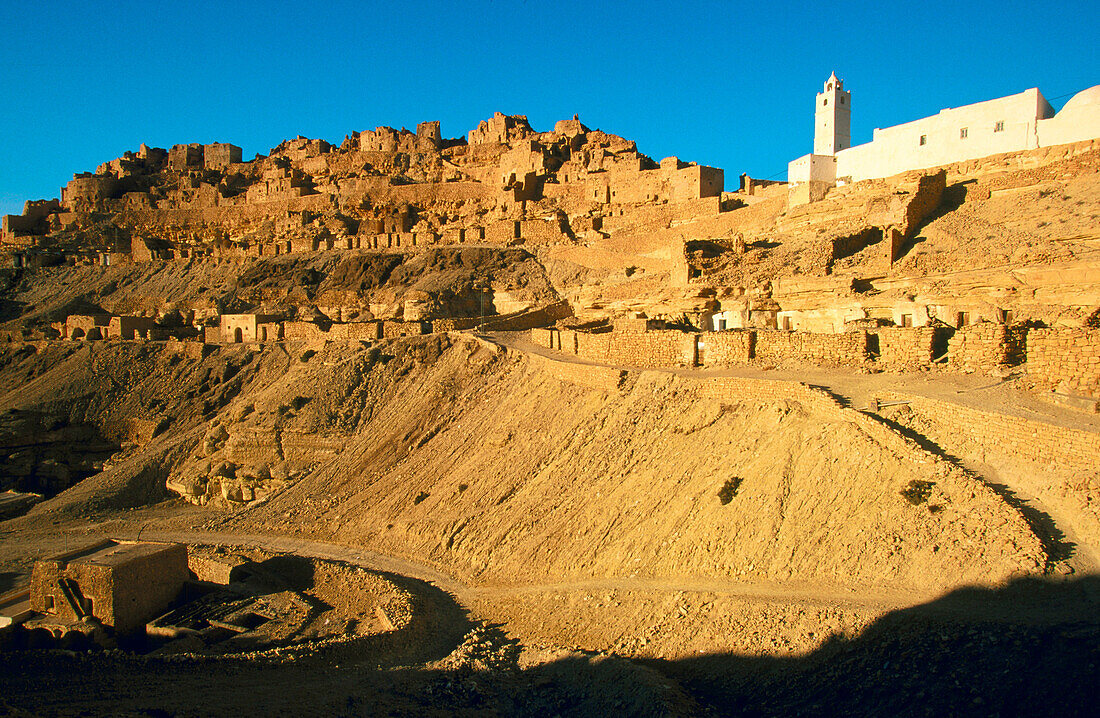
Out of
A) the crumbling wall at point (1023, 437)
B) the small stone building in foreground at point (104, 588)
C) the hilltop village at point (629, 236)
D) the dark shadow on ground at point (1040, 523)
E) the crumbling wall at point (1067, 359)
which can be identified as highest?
the hilltop village at point (629, 236)

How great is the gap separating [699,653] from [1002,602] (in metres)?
3.56

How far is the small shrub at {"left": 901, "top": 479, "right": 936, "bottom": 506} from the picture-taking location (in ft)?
32.7

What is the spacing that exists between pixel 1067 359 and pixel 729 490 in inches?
246

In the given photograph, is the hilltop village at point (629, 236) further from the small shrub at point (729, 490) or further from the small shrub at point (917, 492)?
the small shrub at point (729, 490)

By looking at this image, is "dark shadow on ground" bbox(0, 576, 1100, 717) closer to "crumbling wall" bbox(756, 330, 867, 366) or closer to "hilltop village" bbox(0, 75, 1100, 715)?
"hilltop village" bbox(0, 75, 1100, 715)

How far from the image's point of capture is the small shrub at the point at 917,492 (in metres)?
9.96

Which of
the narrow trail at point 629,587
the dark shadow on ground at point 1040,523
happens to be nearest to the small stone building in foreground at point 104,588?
the narrow trail at point 629,587

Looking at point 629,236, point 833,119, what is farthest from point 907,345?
point 833,119

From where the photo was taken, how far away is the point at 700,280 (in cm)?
2500

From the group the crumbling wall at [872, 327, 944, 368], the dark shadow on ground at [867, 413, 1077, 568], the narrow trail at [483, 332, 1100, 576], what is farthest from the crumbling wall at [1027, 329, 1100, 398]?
the dark shadow on ground at [867, 413, 1077, 568]

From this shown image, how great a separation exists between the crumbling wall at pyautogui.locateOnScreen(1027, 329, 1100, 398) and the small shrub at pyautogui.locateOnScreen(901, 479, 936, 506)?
4136 mm

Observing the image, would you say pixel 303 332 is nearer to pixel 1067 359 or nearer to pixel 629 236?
pixel 629 236

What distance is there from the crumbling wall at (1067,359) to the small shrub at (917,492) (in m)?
4.14

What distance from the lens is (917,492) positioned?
→ 32.9 feet
